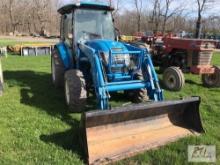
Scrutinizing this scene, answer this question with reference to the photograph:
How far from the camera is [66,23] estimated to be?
766 centimetres

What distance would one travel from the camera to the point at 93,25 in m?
7.18

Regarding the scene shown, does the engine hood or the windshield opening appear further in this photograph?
the windshield opening

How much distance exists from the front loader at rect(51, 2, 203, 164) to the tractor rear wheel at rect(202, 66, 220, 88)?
130 inches

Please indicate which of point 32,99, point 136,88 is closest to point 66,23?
point 32,99

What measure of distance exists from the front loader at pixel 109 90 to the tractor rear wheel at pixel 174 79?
1.94 m

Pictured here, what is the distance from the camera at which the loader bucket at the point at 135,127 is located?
174 inches

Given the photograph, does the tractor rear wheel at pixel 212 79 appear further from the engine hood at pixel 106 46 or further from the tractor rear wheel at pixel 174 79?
the engine hood at pixel 106 46

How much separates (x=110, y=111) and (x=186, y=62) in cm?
551

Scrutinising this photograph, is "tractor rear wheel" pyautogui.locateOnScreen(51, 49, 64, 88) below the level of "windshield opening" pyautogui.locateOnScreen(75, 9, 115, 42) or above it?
below

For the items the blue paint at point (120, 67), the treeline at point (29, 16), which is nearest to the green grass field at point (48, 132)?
the blue paint at point (120, 67)

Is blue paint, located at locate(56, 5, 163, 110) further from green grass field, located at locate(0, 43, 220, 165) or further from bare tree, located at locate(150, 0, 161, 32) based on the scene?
bare tree, located at locate(150, 0, 161, 32)

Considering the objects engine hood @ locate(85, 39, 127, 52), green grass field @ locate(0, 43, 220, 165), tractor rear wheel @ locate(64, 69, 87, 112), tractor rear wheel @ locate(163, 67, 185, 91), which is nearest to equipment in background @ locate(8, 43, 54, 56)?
green grass field @ locate(0, 43, 220, 165)

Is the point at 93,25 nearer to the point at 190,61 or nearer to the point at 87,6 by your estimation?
the point at 87,6

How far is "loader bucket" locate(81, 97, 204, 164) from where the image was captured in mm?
4422
